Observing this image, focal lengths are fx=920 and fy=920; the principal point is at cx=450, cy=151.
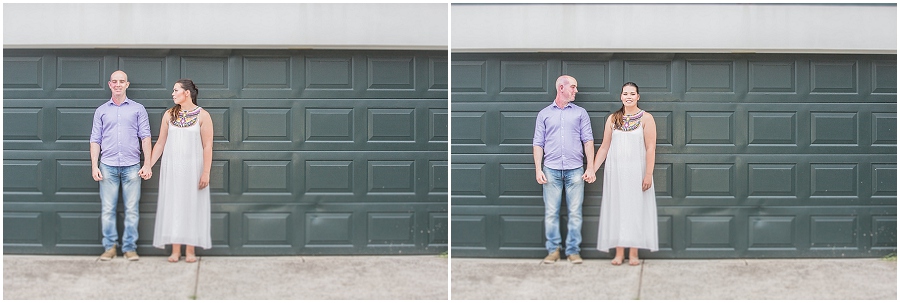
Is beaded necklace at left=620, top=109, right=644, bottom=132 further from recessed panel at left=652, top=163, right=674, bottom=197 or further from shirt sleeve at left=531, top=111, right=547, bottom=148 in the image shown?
shirt sleeve at left=531, top=111, right=547, bottom=148

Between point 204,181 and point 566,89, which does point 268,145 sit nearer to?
point 204,181

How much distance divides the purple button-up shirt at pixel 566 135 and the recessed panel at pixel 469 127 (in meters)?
0.52

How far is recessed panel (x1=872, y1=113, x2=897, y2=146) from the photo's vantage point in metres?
7.19

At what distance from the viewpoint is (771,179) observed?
7.22 metres

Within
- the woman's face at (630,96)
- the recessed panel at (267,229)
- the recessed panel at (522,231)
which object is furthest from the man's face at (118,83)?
the woman's face at (630,96)

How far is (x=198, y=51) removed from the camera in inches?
276

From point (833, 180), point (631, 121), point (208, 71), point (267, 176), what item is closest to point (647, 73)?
point (631, 121)

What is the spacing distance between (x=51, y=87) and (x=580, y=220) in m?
4.20

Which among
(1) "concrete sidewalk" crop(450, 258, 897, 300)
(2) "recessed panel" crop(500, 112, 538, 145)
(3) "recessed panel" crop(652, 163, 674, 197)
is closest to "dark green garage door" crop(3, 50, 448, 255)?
(2) "recessed panel" crop(500, 112, 538, 145)

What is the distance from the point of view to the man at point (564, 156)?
6.95 m

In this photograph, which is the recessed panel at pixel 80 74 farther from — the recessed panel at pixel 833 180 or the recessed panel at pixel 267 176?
the recessed panel at pixel 833 180

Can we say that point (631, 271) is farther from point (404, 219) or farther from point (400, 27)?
point (400, 27)

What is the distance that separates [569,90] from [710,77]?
113 cm

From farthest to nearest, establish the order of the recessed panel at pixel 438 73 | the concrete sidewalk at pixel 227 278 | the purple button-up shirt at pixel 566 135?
the recessed panel at pixel 438 73, the purple button-up shirt at pixel 566 135, the concrete sidewalk at pixel 227 278
